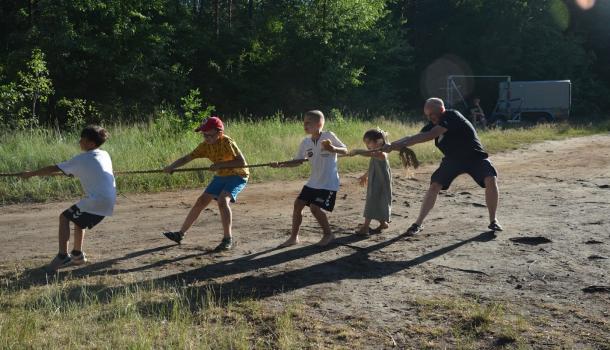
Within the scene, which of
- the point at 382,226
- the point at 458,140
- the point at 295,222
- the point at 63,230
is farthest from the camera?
the point at 382,226

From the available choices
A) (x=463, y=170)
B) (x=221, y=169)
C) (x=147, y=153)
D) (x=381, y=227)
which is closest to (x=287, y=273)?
(x=221, y=169)

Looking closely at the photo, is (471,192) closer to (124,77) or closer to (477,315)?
(477,315)

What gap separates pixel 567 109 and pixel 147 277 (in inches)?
1233

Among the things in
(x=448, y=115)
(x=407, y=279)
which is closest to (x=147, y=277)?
(x=407, y=279)

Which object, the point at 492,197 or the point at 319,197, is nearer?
the point at 319,197

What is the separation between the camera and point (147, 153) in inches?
492

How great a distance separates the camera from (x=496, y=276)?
579cm

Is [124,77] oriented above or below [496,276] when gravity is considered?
above

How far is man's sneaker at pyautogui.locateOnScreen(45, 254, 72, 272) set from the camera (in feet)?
19.9

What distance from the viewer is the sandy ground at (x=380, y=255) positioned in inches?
200

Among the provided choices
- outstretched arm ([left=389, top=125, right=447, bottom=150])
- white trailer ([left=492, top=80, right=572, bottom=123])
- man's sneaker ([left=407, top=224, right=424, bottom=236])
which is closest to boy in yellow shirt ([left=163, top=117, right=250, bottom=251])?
outstretched arm ([left=389, top=125, right=447, bottom=150])

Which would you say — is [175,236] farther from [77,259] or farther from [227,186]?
[77,259]

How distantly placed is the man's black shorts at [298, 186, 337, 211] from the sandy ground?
1.61 ft

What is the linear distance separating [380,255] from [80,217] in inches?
117
